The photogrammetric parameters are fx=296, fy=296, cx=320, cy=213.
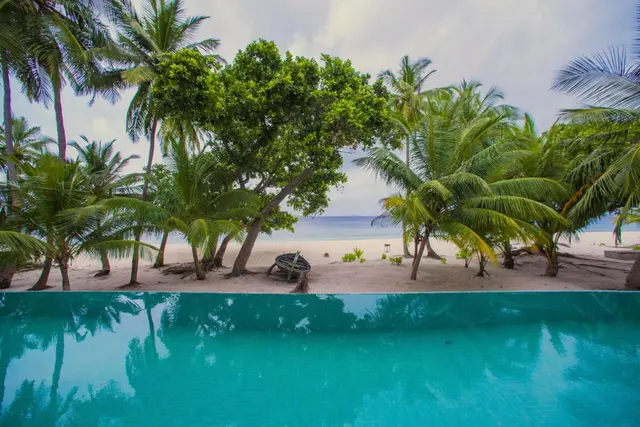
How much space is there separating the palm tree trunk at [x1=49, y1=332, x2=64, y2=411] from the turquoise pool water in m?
0.02

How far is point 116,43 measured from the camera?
28.5 ft

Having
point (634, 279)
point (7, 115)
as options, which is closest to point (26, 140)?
point (7, 115)

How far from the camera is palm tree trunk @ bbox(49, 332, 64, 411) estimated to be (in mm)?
2846

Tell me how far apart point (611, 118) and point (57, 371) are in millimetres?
10330

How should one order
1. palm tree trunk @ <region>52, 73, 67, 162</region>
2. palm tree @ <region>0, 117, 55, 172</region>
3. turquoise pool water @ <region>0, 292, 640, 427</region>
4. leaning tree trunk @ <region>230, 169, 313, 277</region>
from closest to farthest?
turquoise pool water @ <region>0, 292, 640, 427</region>, palm tree trunk @ <region>52, 73, 67, 162</region>, leaning tree trunk @ <region>230, 169, 313, 277</region>, palm tree @ <region>0, 117, 55, 172</region>

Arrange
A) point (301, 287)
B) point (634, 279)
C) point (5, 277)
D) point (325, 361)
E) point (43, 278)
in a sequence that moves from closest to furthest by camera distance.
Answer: point (325, 361) → point (634, 279) → point (301, 287) → point (43, 278) → point (5, 277)

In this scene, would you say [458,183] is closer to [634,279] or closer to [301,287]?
[301,287]

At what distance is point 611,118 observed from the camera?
6.27 metres

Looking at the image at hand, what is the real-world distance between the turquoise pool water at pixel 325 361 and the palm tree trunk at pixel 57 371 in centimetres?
2

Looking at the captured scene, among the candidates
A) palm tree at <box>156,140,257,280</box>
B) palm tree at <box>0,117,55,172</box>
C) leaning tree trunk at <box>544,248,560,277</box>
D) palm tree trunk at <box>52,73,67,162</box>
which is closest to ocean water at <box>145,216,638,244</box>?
palm tree at <box>0,117,55,172</box>

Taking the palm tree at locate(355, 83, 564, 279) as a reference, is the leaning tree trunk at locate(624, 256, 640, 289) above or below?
below

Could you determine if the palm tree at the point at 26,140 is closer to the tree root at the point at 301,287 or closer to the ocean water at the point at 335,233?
the ocean water at the point at 335,233

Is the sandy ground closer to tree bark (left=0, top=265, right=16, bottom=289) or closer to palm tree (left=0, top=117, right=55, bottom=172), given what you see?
tree bark (left=0, top=265, right=16, bottom=289)

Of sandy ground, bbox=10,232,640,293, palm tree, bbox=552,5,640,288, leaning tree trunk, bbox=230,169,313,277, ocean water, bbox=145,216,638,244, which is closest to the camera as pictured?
palm tree, bbox=552,5,640,288
